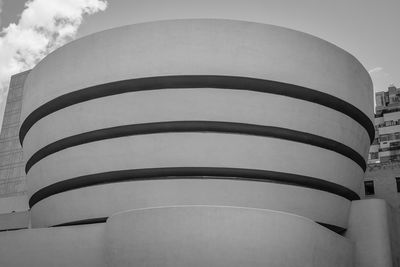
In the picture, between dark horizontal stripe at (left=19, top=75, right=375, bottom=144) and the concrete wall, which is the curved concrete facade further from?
the concrete wall

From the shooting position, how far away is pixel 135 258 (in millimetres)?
19562

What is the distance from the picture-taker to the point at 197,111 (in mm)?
23781

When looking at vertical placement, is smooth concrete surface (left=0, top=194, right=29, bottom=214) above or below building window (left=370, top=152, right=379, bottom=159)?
below

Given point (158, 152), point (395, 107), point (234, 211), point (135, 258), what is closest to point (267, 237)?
point (234, 211)

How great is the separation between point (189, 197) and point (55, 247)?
6.45m

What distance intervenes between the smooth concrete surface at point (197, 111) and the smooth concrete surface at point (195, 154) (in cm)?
83

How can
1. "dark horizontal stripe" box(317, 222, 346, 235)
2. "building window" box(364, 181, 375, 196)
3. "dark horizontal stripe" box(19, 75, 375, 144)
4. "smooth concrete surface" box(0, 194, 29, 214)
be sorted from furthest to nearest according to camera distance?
1. "building window" box(364, 181, 375, 196)
2. "smooth concrete surface" box(0, 194, 29, 214)
3. "dark horizontal stripe" box(317, 222, 346, 235)
4. "dark horizontal stripe" box(19, 75, 375, 144)

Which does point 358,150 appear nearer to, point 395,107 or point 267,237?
point 267,237

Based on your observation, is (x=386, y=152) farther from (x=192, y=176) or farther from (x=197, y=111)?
(x=192, y=176)

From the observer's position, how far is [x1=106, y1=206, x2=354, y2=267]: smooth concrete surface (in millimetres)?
18953

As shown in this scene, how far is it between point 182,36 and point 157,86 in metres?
2.68

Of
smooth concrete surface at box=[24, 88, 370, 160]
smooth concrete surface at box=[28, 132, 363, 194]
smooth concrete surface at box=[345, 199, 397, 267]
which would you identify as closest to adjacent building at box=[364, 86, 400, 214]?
smooth concrete surface at box=[345, 199, 397, 267]

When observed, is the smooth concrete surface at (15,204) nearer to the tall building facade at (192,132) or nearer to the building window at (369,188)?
the tall building facade at (192,132)

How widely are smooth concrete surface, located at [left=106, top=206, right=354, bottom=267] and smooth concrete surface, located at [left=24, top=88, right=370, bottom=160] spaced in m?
5.65
